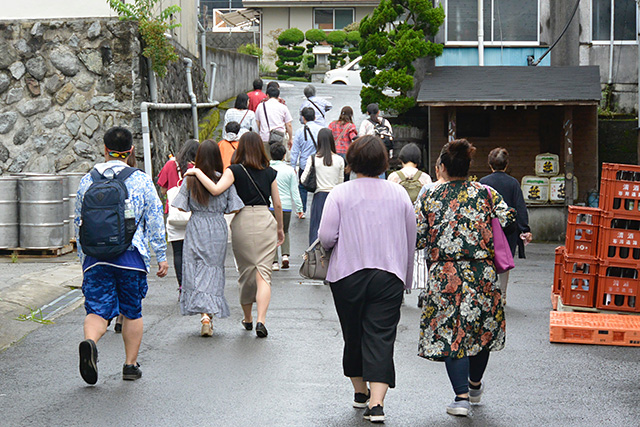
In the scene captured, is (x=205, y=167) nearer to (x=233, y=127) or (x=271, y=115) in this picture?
(x=233, y=127)

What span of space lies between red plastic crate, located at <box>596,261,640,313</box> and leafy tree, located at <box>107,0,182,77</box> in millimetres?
9349

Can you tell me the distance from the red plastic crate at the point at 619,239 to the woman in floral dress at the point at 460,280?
11.3 ft

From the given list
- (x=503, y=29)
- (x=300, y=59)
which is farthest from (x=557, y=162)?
(x=300, y=59)

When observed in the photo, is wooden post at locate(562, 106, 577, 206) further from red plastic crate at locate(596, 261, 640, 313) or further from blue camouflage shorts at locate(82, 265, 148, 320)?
blue camouflage shorts at locate(82, 265, 148, 320)

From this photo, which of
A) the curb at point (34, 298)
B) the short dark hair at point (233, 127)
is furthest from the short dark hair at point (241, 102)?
the curb at point (34, 298)

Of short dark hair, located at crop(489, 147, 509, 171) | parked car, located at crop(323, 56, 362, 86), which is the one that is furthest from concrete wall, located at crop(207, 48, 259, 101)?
short dark hair, located at crop(489, 147, 509, 171)

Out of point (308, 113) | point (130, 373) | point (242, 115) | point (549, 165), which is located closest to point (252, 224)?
point (130, 373)

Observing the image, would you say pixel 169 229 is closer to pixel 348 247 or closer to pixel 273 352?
pixel 273 352

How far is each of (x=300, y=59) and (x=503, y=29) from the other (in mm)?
18161

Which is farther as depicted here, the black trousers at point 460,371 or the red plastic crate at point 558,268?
the red plastic crate at point 558,268

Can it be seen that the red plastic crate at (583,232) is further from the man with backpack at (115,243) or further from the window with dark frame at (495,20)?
the window with dark frame at (495,20)

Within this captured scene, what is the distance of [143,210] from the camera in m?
6.51

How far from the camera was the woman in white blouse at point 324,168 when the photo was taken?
1126 cm

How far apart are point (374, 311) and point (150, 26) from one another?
10.8 metres
